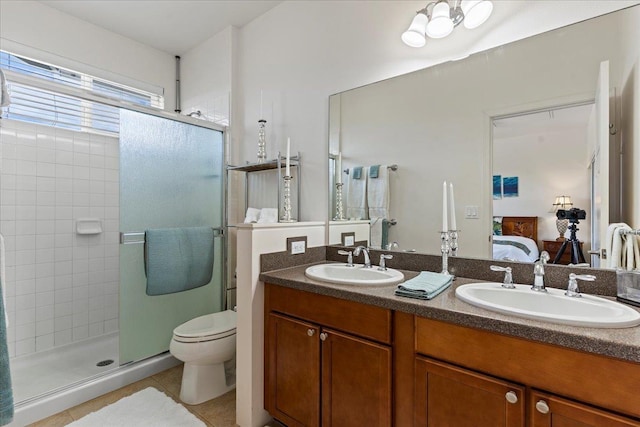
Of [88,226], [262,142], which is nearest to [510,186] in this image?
[262,142]

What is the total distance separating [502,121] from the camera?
148 cm

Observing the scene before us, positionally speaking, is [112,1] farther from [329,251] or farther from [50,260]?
[329,251]

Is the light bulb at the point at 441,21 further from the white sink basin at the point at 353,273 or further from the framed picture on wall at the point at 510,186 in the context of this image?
the white sink basin at the point at 353,273

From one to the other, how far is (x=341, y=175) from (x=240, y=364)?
1.26 meters

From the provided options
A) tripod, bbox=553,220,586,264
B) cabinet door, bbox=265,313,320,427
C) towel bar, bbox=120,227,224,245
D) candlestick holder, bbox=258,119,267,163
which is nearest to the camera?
tripod, bbox=553,220,586,264

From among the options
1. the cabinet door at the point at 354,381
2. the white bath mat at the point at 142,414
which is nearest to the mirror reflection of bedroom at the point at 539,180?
the cabinet door at the point at 354,381

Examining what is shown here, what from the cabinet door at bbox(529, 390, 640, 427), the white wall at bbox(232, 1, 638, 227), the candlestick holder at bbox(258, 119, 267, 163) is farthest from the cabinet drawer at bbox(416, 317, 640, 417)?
the candlestick holder at bbox(258, 119, 267, 163)

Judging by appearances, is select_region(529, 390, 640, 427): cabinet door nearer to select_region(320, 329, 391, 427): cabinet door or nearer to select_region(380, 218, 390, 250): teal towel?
select_region(320, 329, 391, 427): cabinet door

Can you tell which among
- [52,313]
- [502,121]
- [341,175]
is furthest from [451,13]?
[52,313]

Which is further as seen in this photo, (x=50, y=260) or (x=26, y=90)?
(x=50, y=260)

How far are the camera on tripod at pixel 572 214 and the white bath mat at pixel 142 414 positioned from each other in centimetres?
205

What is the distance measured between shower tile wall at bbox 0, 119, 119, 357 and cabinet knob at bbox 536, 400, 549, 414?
3.14 meters

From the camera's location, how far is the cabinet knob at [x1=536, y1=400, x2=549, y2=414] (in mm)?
886

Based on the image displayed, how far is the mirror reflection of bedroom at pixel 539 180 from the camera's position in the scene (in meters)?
1.31
